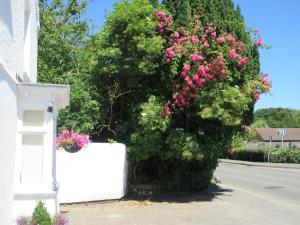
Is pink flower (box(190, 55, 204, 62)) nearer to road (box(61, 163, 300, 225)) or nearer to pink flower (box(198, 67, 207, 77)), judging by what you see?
pink flower (box(198, 67, 207, 77))

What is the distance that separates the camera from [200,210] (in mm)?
13438

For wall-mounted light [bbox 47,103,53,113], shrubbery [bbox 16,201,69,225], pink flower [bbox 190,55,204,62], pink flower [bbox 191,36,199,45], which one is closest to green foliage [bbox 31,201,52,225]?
shrubbery [bbox 16,201,69,225]

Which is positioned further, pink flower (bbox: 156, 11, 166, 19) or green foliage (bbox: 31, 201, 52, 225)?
pink flower (bbox: 156, 11, 166, 19)

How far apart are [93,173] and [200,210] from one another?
3.36m

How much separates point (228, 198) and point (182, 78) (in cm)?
437

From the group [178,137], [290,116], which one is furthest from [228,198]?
[290,116]

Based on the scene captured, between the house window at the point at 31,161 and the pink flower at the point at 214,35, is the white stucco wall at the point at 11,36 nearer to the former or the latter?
the house window at the point at 31,161

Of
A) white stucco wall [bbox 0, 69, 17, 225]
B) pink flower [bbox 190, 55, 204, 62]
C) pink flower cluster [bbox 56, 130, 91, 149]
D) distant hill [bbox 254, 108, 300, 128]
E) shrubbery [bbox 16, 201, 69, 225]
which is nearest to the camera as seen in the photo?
white stucco wall [bbox 0, 69, 17, 225]

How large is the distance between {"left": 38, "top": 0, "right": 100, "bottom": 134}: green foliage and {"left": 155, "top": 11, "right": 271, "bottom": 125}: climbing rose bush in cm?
298

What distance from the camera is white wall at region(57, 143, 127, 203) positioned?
13969mm

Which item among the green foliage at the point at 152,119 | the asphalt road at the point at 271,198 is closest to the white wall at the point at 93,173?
the green foliage at the point at 152,119

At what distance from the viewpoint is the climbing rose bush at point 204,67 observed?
47.2 feet

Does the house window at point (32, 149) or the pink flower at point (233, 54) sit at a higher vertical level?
the pink flower at point (233, 54)

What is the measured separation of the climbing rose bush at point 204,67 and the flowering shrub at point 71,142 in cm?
264
